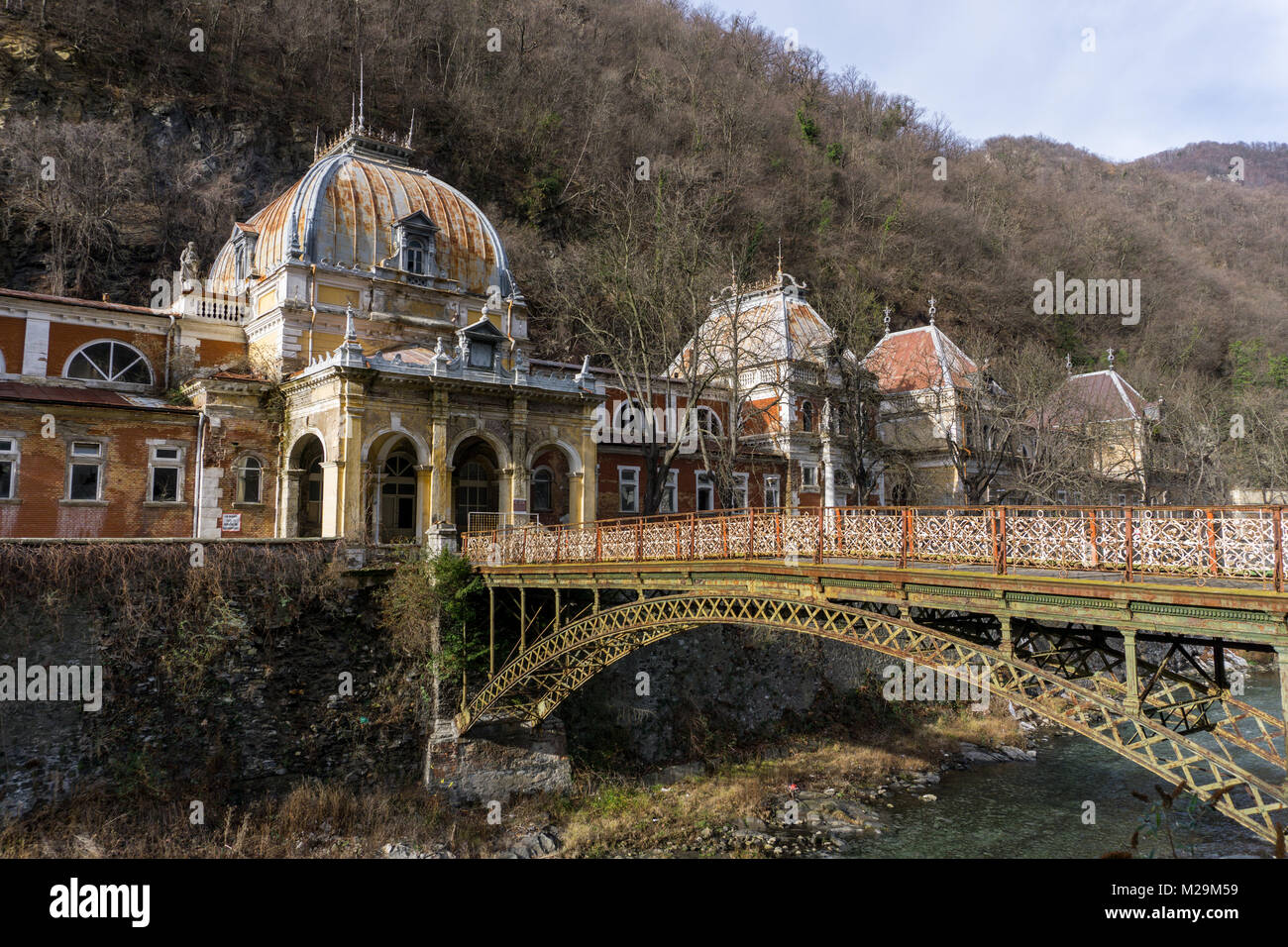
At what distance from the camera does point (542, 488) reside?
2917 cm

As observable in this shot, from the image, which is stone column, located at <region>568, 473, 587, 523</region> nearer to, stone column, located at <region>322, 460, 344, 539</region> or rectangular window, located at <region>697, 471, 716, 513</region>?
stone column, located at <region>322, 460, 344, 539</region>

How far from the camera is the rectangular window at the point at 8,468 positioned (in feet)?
67.6

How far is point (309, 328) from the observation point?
976 inches

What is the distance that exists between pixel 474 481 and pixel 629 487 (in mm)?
7657

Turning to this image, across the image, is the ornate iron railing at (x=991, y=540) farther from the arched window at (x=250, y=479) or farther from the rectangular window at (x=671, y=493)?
the rectangular window at (x=671, y=493)

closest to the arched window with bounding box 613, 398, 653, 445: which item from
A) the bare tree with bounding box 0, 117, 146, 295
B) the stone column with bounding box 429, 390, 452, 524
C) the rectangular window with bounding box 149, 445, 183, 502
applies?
the stone column with bounding box 429, 390, 452, 524

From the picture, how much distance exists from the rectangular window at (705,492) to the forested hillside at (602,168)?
28.1 ft

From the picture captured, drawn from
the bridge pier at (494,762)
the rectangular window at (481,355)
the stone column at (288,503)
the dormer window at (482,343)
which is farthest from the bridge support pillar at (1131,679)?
the stone column at (288,503)

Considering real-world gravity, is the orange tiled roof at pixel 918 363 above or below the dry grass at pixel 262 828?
above

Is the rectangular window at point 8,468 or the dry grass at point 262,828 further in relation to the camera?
the rectangular window at point 8,468

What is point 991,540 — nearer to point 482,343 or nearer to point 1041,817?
point 1041,817
